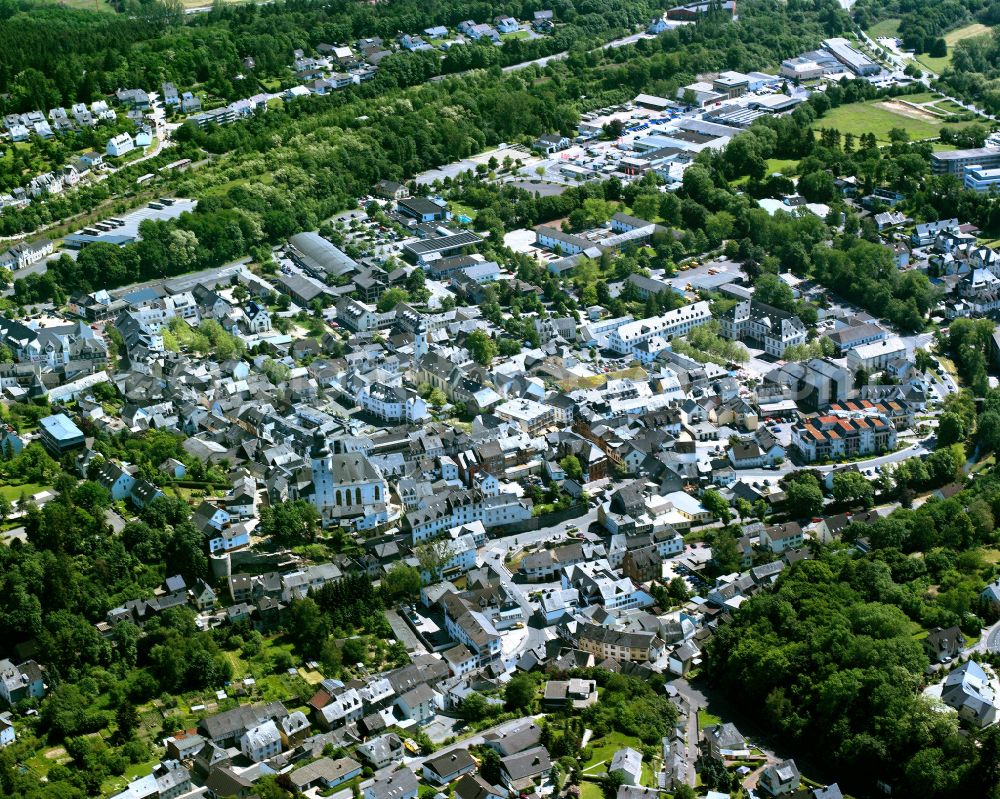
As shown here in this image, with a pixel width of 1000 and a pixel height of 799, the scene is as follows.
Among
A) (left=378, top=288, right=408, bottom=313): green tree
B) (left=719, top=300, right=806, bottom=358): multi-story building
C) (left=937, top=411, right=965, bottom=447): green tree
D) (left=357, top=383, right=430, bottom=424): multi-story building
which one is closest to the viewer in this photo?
(left=937, top=411, right=965, bottom=447): green tree

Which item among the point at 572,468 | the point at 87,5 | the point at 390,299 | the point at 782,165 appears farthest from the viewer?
the point at 87,5

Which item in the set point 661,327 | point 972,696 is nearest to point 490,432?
point 661,327

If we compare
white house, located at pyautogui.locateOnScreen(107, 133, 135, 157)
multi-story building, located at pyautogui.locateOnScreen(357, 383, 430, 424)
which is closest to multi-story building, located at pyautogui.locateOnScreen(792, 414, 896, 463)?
multi-story building, located at pyautogui.locateOnScreen(357, 383, 430, 424)

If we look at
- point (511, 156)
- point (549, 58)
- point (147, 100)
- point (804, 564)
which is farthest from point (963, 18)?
point (804, 564)

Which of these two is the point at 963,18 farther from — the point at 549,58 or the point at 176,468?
the point at 176,468

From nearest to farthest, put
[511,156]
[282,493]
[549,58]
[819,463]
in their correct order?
[282,493] < [819,463] < [511,156] < [549,58]

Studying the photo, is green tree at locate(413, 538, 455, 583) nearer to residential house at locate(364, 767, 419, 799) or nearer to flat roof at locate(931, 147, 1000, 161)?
residential house at locate(364, 767, 419, 799)

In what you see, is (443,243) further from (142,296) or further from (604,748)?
(604,748)
